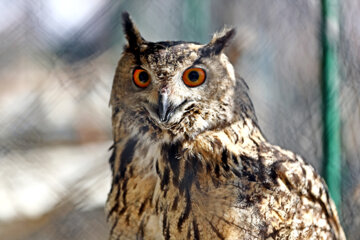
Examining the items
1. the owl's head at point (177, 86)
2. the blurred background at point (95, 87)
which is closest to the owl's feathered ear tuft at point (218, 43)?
the owl's head at point (177, 86)

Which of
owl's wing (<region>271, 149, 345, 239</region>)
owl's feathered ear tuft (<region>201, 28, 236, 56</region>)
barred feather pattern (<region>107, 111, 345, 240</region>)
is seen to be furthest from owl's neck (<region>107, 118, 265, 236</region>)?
owl's feathered ear tuft (<region>201, 28, 236, 56</region>)

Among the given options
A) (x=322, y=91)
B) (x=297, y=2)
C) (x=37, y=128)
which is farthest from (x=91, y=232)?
(x=297, y=2)

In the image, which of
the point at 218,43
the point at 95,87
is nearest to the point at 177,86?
the point at 218,43

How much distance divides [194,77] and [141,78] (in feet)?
0.48

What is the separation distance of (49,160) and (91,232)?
352 mm

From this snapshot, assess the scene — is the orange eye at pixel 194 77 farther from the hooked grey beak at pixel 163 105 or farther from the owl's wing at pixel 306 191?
the owl's wing at pixel 306 191

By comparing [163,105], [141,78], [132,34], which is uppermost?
[132,34]

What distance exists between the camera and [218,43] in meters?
1.14

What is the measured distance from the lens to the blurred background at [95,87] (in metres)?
1.13

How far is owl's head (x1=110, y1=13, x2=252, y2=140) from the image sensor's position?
1025mm

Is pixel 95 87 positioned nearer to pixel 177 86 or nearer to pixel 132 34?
pixel 132 34

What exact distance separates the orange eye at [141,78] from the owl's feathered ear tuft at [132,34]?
3.1 inches

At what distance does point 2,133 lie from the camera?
1.25 meters

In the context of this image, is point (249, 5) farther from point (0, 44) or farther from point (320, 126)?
point (0, 44)
